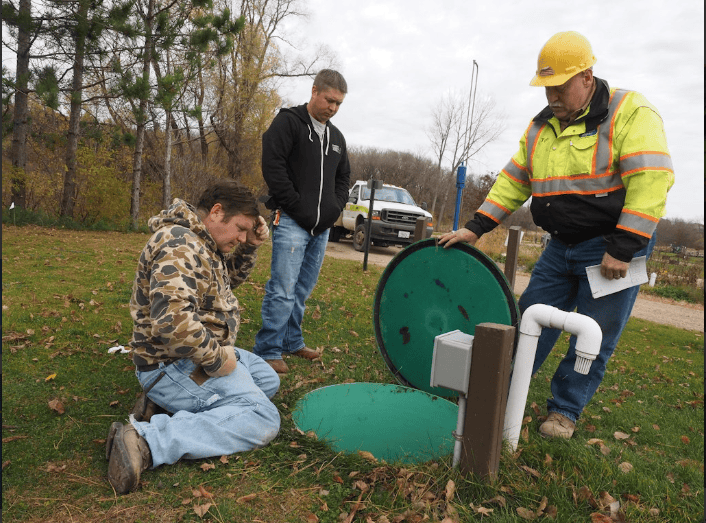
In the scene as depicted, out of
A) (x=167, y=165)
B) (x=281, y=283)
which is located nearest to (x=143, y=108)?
(x=167, y=165)

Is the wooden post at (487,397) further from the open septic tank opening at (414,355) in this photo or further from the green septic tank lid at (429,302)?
the green septic tank lid at (429,302)

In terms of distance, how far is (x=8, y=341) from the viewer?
13.5ft

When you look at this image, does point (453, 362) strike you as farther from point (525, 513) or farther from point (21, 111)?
point (21, 111)

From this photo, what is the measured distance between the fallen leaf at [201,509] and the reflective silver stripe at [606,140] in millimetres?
2725

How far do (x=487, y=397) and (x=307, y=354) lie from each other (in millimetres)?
2331

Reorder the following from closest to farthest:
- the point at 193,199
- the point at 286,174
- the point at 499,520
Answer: the point at 499,520
the point at 286,174
the point at 193,199

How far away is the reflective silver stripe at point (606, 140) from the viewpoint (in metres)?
2.82

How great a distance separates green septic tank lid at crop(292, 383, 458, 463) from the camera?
10.1 feet

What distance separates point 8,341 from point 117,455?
8.28ft

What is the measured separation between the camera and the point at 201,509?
7.20 ft

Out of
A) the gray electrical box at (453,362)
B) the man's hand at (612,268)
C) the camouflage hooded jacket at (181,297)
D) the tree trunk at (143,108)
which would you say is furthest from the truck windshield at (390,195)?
the gray electrical box at (453,362)

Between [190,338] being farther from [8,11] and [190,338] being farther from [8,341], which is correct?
[8,11]

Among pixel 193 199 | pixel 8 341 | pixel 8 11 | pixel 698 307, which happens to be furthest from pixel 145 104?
pixel 698 307

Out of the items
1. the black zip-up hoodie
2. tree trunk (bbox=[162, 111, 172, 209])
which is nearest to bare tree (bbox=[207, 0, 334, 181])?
tree trunk (bbox=[162, 111, 172, 209])
